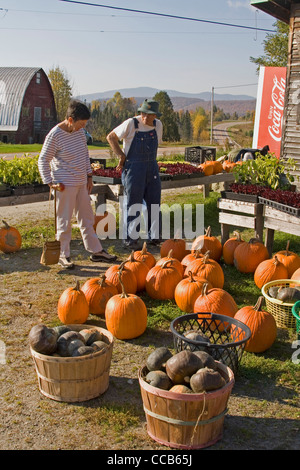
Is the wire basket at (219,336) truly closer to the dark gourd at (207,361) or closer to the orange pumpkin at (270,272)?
the dark gourd at (207,361)

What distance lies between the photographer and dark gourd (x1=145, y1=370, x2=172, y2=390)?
3295 millimetres

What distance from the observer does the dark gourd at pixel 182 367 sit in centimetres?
333

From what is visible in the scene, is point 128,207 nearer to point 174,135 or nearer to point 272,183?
point 272,183

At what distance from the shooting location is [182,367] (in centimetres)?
333

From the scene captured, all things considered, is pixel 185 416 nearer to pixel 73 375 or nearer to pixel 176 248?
pixel 73 375

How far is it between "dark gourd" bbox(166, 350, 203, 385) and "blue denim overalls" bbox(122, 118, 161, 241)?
4490 mm

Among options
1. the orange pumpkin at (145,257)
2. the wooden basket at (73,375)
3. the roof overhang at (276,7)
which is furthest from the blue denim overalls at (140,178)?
the roof overhang at (276,7)

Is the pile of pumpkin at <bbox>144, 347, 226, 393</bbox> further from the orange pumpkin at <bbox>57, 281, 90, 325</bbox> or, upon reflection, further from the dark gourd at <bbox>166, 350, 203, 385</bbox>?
the orange pumpkin at <bbox>57, 281, 90, 325</bbox>

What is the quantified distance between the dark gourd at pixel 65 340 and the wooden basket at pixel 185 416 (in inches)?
28.1

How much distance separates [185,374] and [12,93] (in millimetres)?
43288

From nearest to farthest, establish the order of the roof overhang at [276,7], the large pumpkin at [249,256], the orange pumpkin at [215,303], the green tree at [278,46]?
the orange pumpkin at [215,303] → the large pumpkin at [249,256] → the roof overhang at [276,7] → the green tree at [278,46]

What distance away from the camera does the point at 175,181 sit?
9789 millimetres

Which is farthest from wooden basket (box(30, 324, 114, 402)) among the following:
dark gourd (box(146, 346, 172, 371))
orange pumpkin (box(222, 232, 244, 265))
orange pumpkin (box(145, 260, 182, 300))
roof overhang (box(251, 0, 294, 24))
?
roof overhang (box(251, 0, 294, 24))
